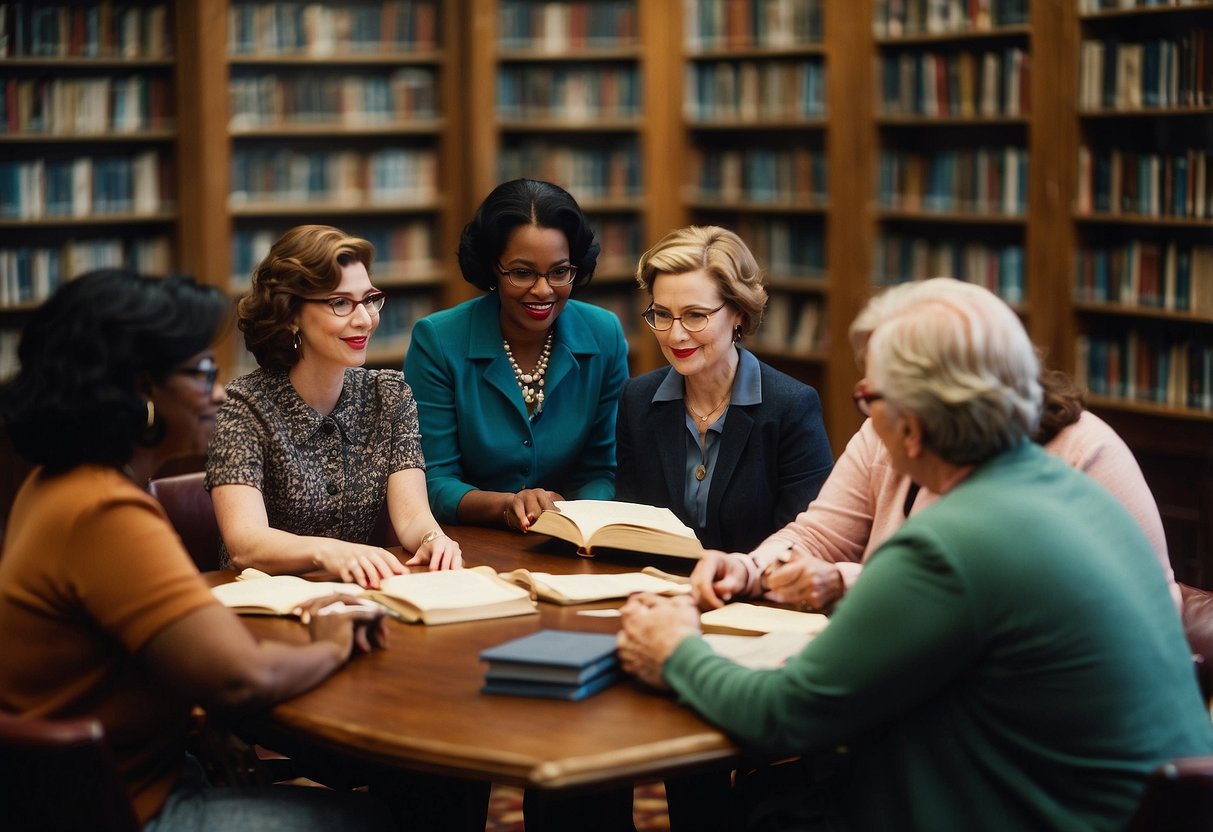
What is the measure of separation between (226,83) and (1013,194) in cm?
319

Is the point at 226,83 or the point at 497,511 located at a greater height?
the point at 226,83

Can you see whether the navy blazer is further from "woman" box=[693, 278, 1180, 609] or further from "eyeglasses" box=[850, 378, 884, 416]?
"eyeglasses" box=[850, 378, 884, 416]

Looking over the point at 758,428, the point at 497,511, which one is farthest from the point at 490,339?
the point at 758,428

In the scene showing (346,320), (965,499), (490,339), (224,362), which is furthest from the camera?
(224,362)

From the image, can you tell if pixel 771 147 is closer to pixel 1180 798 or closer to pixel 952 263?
pixel 952 263

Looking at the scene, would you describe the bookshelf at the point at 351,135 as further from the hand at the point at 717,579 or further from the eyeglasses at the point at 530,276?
the hand at the point at 717,579

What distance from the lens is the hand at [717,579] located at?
2.25 m

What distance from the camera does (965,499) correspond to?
166 cm

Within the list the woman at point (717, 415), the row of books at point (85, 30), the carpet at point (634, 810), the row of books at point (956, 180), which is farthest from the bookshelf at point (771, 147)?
the woman at point (717, 415)

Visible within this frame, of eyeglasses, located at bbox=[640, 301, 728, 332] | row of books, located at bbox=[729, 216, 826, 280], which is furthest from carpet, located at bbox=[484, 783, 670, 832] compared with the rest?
row of books, located at bbox=[729, 216, 826, 280]

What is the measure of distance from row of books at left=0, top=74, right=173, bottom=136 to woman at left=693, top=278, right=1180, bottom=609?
4.01 metres

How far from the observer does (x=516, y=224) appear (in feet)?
10.2

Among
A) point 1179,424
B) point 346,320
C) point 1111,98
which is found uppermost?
point 1111,98

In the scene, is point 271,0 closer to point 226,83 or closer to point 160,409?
point 226,83
